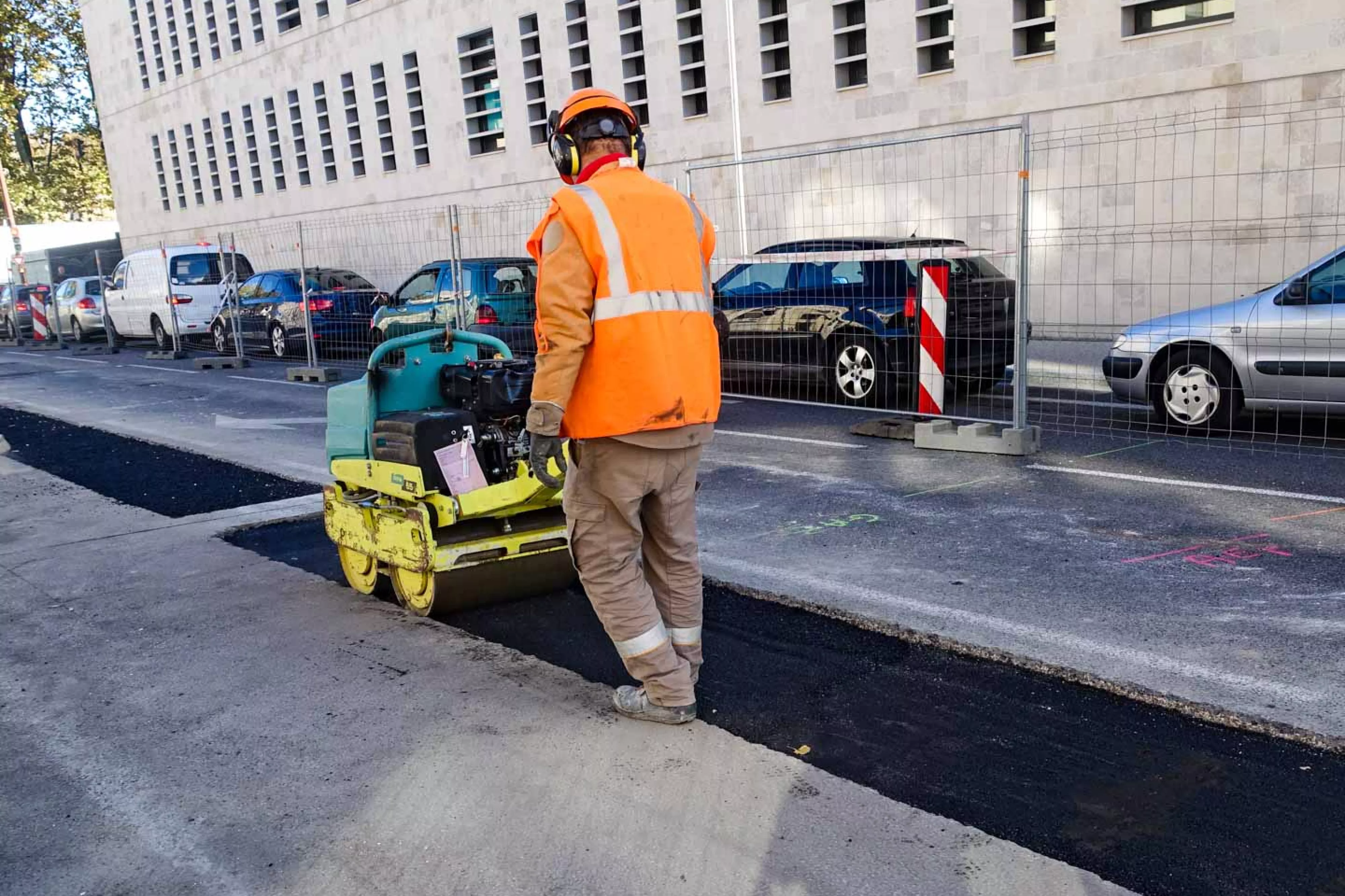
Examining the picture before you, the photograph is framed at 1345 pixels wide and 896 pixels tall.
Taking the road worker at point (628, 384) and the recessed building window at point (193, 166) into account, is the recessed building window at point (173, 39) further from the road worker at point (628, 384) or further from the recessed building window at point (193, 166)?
the road worker at point (628, 384)

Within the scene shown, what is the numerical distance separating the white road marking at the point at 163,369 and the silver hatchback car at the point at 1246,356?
13.9 metres

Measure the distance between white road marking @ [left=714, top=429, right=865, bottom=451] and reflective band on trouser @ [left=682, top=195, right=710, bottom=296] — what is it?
483 cm

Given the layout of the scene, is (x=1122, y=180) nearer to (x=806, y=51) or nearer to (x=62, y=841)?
(x=806, y=51)

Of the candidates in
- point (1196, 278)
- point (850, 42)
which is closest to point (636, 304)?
point (1196, 278)

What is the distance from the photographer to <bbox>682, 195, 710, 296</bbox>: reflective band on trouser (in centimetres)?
369

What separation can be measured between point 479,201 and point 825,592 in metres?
23.3

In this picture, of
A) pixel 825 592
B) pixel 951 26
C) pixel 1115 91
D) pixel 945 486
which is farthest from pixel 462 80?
pixel 825 592

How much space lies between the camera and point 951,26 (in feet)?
57.6

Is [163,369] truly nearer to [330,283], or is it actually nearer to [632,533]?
[330,283]

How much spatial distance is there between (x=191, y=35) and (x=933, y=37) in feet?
97.0

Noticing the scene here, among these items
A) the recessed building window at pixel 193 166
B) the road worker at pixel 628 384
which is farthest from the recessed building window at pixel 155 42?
the road worker at pixel 628 384

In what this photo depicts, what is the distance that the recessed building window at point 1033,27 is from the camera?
53.8 ft

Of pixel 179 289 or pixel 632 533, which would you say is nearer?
pixel 632 533

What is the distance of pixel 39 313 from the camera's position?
89.8ft
